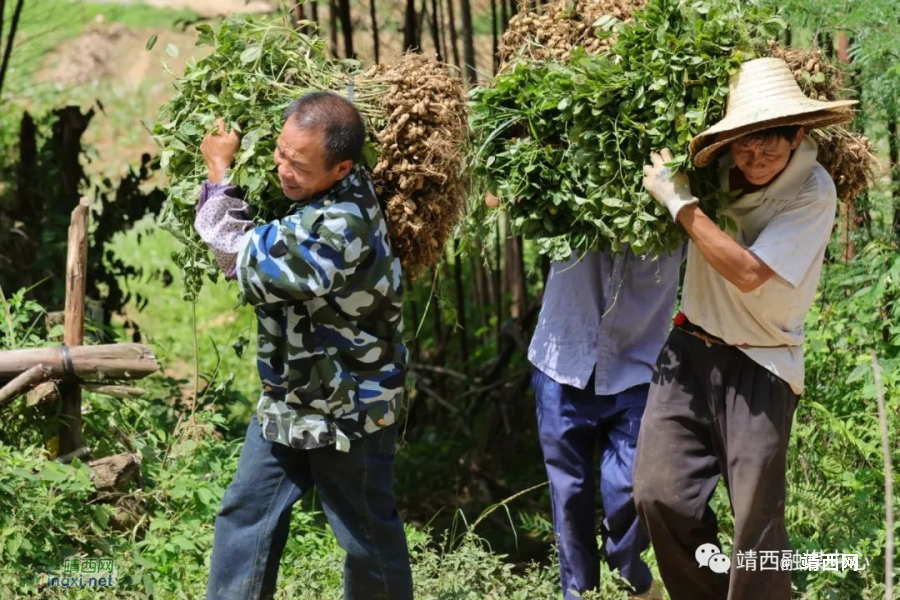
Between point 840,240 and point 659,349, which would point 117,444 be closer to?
point 659,349

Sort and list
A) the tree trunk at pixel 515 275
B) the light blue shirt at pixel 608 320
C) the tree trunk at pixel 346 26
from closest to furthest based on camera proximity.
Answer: the light blue shirt at pixel 608 320 → the tree trunk at pixel 346 26 → the tree trunk at pixel 515 275

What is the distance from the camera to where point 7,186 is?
6.81m

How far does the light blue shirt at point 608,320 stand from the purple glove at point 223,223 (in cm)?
116

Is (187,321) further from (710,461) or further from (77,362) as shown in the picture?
(710,461)

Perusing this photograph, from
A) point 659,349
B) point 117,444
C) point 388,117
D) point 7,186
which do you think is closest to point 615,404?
point 659,349

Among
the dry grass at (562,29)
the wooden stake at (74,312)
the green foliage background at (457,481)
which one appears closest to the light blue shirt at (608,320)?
the green foliage background at (457,481)

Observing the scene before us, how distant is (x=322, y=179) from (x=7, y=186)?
439 centimetres

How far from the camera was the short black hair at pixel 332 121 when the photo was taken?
302 centimetres

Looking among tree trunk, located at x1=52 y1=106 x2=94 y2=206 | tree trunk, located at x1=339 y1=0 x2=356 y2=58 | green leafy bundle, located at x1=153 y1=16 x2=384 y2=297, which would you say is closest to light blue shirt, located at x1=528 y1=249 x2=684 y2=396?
green leafy bundle, located at x1=153 y1=16 x2=384 y2=297

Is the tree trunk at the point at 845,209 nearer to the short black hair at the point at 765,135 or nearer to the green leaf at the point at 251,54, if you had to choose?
the short black hair at the point at 765,135

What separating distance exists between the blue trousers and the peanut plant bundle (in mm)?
778

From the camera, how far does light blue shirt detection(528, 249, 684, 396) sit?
3.79 metres

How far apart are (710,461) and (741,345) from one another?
15.7 inches

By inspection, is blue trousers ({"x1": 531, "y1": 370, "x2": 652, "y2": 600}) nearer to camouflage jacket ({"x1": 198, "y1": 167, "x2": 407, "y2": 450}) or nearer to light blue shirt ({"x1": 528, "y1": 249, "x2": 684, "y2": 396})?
light blue shirt ({"x1": 528, "y1": 249, "x2": 684, "y2": 396})
